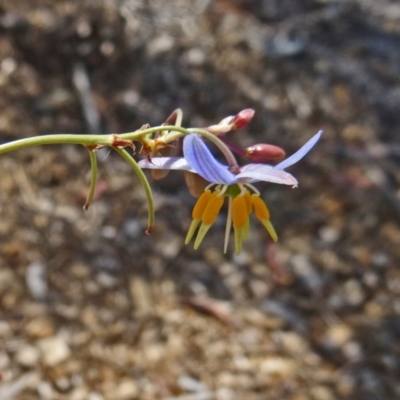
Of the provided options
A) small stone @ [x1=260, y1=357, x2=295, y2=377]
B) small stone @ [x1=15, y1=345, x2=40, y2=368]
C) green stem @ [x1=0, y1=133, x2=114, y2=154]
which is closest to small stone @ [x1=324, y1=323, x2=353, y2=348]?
small stone @ [x1=260, y1=357, x2=295, y2=377]

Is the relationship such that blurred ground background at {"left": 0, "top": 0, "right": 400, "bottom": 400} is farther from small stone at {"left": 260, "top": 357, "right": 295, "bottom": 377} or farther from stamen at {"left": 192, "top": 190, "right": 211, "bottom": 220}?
stamen at {"left": 192, "top": 190, "right": 211, "bottom": 220}

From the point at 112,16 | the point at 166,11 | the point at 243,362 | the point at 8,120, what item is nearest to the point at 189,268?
the point at 243,362

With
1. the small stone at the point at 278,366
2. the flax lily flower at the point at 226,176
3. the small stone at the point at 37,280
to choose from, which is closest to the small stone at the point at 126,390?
the small stone at the point at 37,280

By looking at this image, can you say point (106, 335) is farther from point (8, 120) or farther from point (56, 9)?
point (56, 9)

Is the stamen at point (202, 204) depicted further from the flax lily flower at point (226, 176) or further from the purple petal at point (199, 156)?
the purple petal at point (199, 156)

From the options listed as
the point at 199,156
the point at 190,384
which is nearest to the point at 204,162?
the point at 199,156

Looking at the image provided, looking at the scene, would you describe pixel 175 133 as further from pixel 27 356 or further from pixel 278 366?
pixel 278 366
